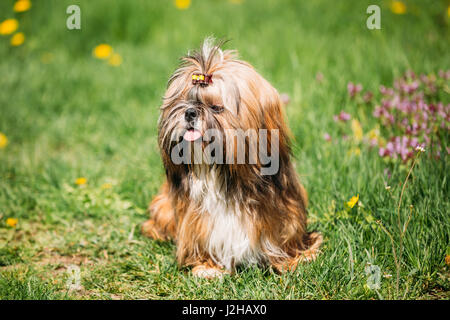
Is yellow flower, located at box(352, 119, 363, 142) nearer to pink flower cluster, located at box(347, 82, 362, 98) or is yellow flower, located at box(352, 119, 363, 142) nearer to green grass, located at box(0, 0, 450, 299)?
green grass, located at box(0, 0, 450, 299)

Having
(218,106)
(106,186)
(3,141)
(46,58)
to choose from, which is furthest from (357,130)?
(46,58)

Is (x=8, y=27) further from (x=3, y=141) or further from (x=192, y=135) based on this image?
(x=192, y=135)

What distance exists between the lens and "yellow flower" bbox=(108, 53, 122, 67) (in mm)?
6105

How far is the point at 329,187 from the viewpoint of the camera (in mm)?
3473

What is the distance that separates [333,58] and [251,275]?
133 inches

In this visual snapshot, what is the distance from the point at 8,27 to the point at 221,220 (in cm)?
537

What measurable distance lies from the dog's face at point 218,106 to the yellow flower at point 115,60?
3771mm

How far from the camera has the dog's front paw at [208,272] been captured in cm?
284

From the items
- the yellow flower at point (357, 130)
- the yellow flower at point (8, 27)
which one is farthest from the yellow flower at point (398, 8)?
the yellow flower at point (8, 27)

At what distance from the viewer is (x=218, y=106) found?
8.13 feet

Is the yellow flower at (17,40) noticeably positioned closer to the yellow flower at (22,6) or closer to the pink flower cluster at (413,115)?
the yellow flower at (22,6)

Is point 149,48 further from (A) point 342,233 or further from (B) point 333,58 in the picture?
(A) point 342,233

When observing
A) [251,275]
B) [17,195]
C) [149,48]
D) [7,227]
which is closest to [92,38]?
[149,48]

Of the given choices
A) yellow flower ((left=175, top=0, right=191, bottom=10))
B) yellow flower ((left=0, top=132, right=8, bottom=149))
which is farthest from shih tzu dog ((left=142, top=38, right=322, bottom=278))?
yellow flower ((left=175, top=0, right=191, bottom=10))
